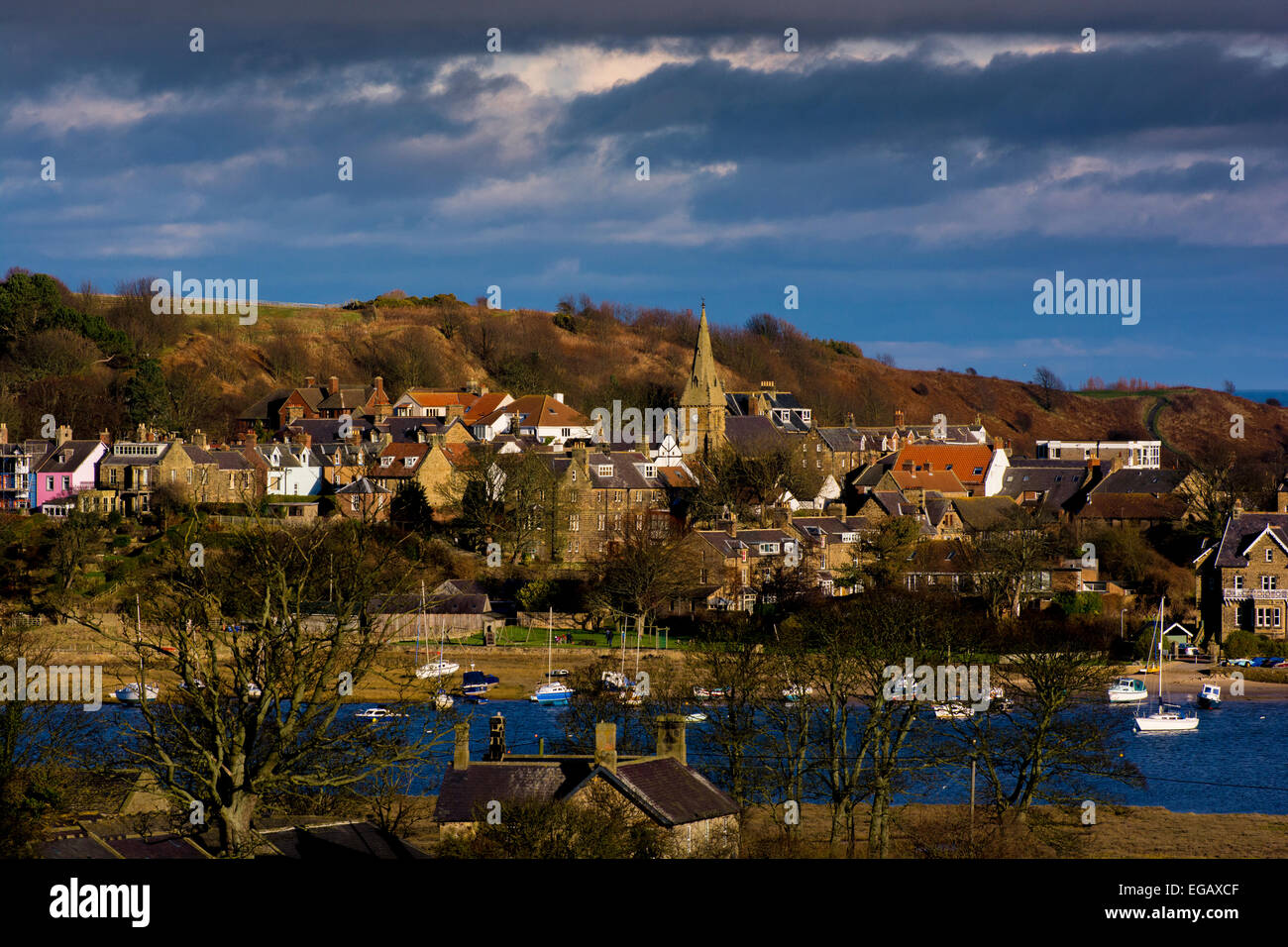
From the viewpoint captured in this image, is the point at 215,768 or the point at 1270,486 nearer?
the point at 215,768

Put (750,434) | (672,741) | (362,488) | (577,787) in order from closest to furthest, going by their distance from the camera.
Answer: (577,787) < (672,741) < (362,488) < (750,434)

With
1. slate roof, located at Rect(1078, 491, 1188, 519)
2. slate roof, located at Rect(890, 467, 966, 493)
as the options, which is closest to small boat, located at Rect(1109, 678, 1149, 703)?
slate roof, located at Rect(1078, 491, 1188, 519)

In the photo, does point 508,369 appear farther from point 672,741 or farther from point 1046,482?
point 672,741

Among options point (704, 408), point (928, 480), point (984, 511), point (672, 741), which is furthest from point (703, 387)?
point (672, 741)

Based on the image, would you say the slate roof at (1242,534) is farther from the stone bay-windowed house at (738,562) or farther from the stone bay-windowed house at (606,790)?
the stone bay-windowed house at (606,790)
